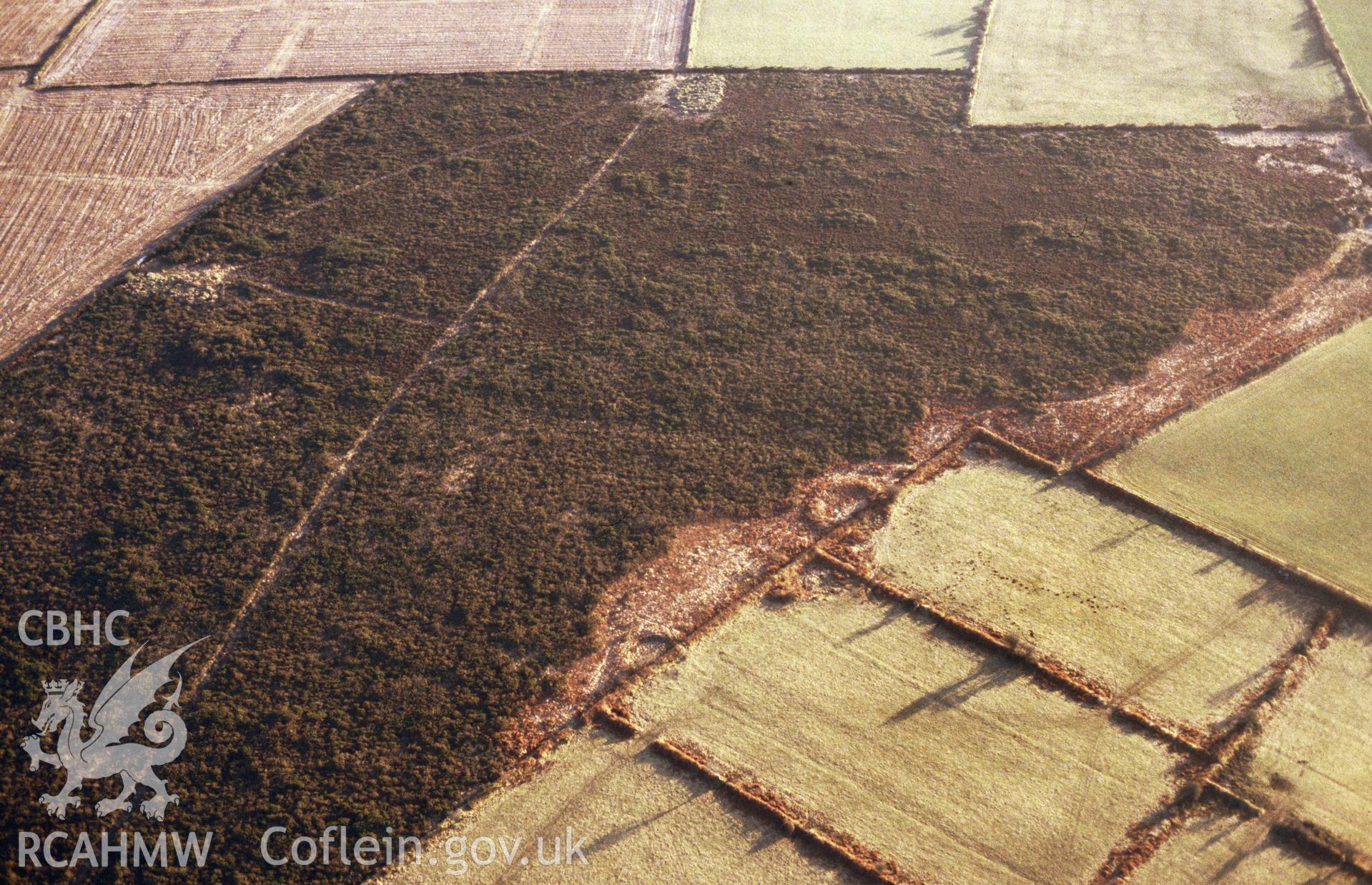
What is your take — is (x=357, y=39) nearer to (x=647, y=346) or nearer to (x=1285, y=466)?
(x=647, y=346)

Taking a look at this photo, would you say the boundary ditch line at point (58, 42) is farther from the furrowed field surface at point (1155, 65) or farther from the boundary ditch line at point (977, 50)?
the furrowed field surface at point (1155, 65)

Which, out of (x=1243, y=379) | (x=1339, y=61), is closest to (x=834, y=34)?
(x=1339, y=61)

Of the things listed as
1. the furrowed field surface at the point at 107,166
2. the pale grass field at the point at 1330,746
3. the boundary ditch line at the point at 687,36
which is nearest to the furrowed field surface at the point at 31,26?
the furrowed field surface at the point at 107,166

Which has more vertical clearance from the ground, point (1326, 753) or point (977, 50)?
point (977, 50)

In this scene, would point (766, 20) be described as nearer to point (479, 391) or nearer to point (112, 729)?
point (479, 391)

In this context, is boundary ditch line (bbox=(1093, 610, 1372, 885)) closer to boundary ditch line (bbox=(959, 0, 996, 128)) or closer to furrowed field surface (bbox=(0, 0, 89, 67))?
boundary ditch line (bbox=(959, 0, 996, 128))

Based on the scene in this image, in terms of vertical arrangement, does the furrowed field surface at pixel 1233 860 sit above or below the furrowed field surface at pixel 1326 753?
below
